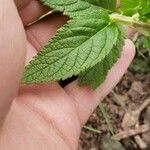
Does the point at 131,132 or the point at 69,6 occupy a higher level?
the point at 69,6

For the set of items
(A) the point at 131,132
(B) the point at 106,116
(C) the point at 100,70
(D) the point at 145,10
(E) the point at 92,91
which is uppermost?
(D) the point at 145,10

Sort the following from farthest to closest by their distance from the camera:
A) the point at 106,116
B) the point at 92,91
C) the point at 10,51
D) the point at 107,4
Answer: the point at 106,116 → the point at 92,91 → the point at 107,4 → the point at 10,51

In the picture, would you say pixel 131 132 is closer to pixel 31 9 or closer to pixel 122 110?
pixel 122 110

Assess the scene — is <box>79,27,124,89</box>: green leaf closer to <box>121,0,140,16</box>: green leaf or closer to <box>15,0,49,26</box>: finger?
<box>121,0,140,16</box>: green leaf

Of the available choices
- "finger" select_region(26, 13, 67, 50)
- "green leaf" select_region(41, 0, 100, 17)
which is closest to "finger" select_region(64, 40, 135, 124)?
"finger" select_region(26, 13, 67, 50)

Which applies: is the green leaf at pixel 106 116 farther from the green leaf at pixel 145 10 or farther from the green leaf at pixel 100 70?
the green leaf at pixel 145 10

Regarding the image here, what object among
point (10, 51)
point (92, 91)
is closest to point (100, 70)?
point (92, 91)

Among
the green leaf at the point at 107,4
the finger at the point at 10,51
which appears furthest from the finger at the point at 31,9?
the finger at the point at 10,51

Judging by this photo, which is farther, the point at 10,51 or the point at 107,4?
the point at 107,4
